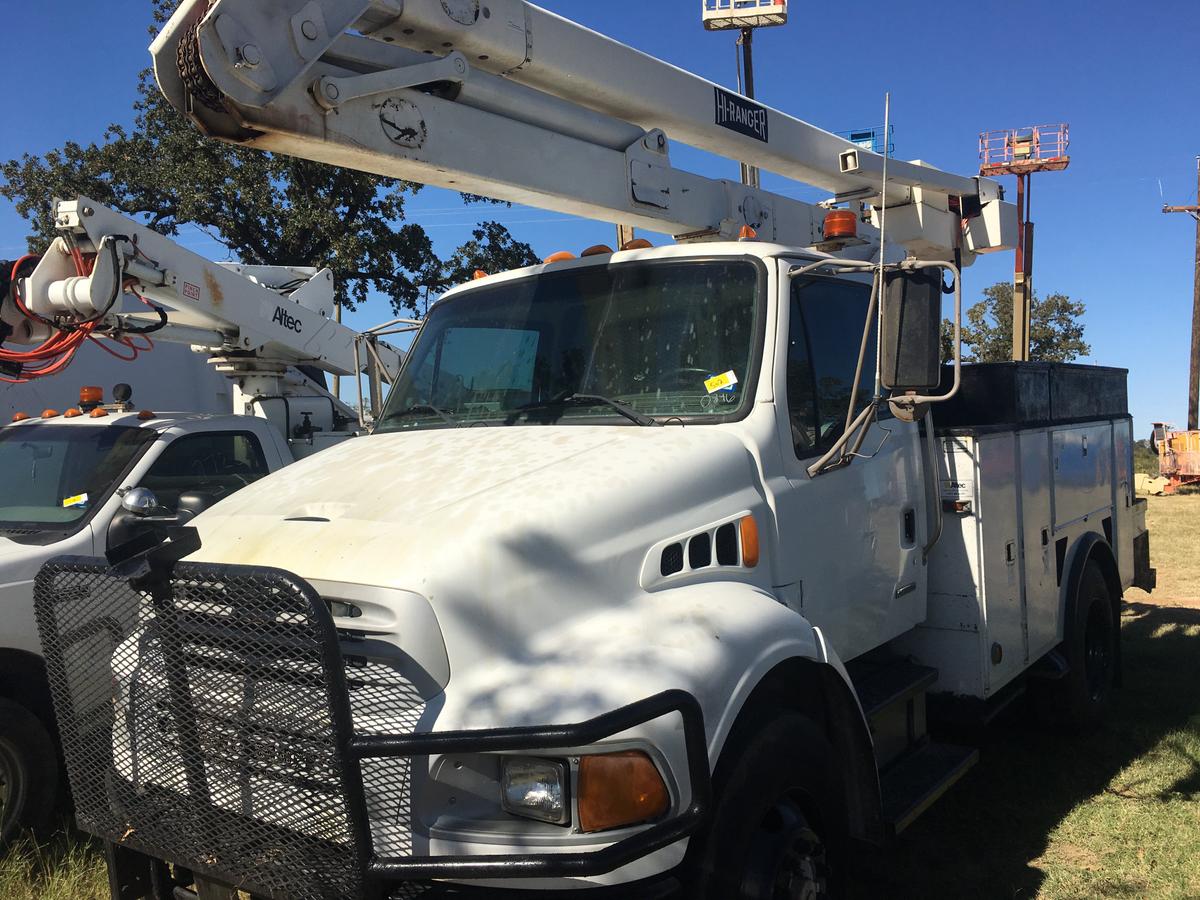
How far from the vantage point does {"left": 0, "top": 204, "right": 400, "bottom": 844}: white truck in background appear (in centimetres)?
458

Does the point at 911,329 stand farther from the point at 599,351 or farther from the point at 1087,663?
the point at 1087,663

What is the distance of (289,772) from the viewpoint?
233 centimetres

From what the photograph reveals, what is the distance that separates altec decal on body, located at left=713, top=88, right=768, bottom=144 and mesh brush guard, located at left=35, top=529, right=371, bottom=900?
3905mm

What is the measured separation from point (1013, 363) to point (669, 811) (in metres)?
3.70

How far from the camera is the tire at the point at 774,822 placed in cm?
251

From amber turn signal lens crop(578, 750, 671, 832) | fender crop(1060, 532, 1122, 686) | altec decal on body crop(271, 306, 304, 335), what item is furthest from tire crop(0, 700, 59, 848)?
fender crop(1060, 532, 1122, 686)

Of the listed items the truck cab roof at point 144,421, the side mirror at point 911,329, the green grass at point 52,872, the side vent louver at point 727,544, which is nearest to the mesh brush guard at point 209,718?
the side vent louver at point 727,544

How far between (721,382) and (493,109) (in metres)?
1.81

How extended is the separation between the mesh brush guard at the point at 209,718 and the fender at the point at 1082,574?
467 cm

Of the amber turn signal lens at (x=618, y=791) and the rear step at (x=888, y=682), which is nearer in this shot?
the amber turn signal lens at (x=618, y=791)

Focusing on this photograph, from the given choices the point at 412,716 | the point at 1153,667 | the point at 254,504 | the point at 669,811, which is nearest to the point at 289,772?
the point at 412,716

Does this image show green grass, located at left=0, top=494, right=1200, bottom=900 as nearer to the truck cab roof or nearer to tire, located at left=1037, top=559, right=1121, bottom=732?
tire, located at left=1037, top=559, right=1121, bottom=732

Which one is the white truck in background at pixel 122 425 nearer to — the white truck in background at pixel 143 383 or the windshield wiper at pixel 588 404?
the windshield wiper at pixel 588 404

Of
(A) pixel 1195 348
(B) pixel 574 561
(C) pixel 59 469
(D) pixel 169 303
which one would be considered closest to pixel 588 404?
(B) pixel 574 561
